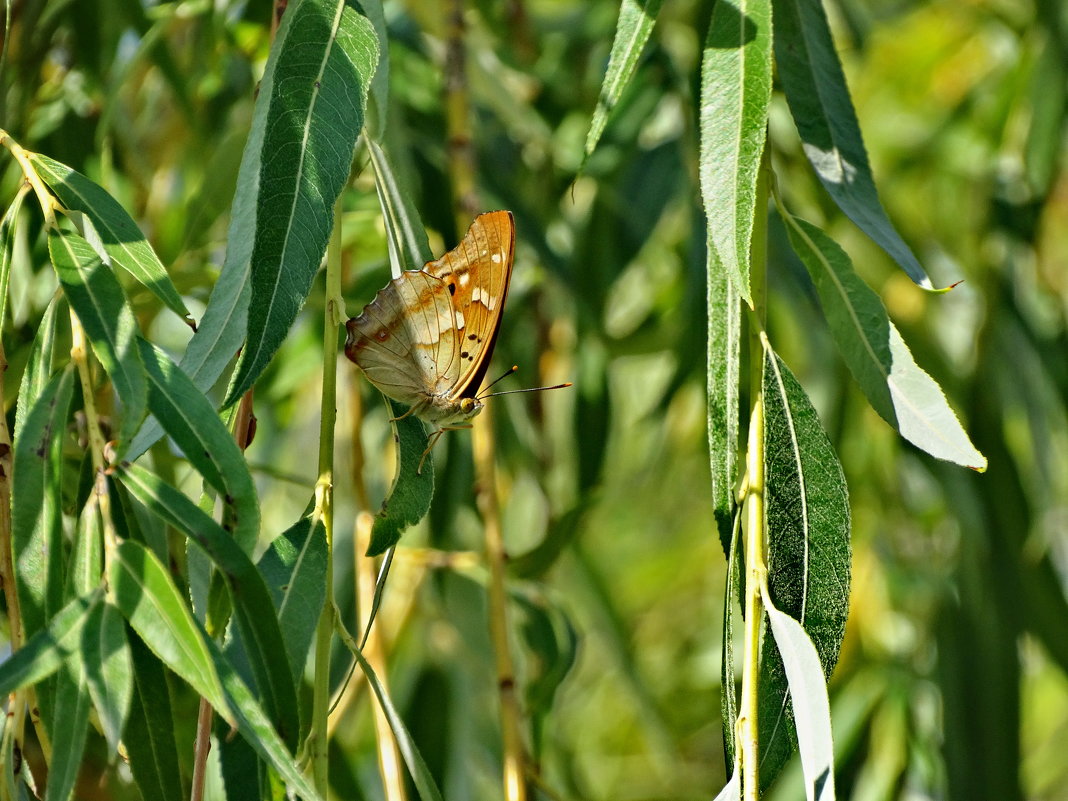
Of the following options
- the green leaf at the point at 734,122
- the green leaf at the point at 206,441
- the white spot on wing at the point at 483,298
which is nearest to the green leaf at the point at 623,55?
the green leaf at the point at 734,122

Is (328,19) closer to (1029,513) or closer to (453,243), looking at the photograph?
(453,243)

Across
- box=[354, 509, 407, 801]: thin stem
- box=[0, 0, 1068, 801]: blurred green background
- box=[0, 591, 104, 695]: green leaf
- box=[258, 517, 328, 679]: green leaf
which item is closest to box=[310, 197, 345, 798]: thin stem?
box=[258, 517, 328, 679]: green leaf

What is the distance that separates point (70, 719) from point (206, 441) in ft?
0.41

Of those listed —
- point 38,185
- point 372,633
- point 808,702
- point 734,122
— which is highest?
point 38,185

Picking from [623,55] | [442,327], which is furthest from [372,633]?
[623,55]

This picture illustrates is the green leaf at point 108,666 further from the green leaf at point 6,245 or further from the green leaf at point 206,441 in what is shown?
the green leaf at point 6,245

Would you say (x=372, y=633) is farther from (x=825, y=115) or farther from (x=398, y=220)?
(x=825, y=115)

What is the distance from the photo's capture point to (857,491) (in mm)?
1432

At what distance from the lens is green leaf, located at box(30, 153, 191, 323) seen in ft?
1.87

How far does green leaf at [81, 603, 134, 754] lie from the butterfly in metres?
0.28

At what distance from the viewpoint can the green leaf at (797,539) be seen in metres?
0.57

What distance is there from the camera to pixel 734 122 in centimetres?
58

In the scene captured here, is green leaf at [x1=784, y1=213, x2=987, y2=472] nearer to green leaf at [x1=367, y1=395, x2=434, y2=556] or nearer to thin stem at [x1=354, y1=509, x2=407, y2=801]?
green leaf at [x1=367, y1=395, x2=434, y2=556]

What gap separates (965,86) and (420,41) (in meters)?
1.23
